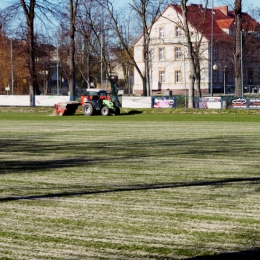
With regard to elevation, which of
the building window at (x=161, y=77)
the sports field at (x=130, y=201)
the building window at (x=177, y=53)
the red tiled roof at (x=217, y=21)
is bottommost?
the sports field at (x=130, y=201)

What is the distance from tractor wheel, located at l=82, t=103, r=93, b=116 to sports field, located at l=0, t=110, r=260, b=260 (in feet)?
69.7

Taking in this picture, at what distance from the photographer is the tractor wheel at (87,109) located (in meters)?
42.2

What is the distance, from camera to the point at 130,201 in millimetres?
10758

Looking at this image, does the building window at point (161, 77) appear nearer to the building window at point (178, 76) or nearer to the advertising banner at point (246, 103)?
the building window at point (178, 76)

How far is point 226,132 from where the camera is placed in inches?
1048

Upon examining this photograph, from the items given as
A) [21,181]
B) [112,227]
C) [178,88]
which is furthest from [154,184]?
[178,88]

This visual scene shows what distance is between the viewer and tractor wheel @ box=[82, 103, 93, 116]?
139 feet

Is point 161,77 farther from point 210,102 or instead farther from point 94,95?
point 94,95

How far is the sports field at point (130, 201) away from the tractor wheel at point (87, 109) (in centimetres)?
2124

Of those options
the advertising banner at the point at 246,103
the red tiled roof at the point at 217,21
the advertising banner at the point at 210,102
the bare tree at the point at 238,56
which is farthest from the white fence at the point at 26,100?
the red tiled roof at the point at 217,21

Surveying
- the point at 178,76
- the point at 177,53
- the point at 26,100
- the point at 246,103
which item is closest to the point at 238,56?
the point at 246,103

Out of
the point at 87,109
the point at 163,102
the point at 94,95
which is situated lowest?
the point at 87,109

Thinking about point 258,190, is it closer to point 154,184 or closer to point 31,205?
point 154,184

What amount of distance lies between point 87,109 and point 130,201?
32046 mm
